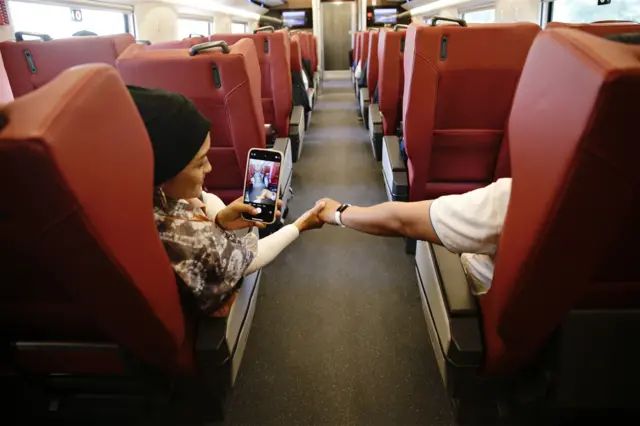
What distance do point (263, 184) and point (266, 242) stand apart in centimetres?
24

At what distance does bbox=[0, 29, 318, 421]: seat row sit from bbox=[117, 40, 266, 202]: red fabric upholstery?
2.74 ft

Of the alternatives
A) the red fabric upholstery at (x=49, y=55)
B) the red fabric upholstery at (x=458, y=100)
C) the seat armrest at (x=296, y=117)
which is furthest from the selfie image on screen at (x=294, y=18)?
the red fabric upholstery at (x=458, y=100)

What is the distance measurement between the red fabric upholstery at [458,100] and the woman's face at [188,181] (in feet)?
4.31

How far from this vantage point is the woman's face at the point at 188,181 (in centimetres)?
124

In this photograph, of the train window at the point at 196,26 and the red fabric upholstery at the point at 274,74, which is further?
the train window at the point at 196,26

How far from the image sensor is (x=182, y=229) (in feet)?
3.86

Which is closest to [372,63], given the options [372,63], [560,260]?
[372,63]

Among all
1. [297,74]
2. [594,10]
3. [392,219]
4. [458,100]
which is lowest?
[392,219]

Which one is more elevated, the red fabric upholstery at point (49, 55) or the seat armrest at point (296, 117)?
the red fabric upholstery at point (49, 55)

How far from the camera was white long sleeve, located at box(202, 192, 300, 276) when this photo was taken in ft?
4.89

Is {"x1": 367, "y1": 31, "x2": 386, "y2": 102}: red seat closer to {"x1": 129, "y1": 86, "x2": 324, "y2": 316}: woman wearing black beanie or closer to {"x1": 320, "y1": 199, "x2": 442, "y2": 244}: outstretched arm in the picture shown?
{"x1": 320, "y1": 199, "x2": 442, "y2": 244}: outstretched arm

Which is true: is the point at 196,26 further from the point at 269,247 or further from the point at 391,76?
the point at 269,247

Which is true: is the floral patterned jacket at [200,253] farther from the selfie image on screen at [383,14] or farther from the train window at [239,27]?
the selfie image on screen at [383,14]

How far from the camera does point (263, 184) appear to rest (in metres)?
1.67
